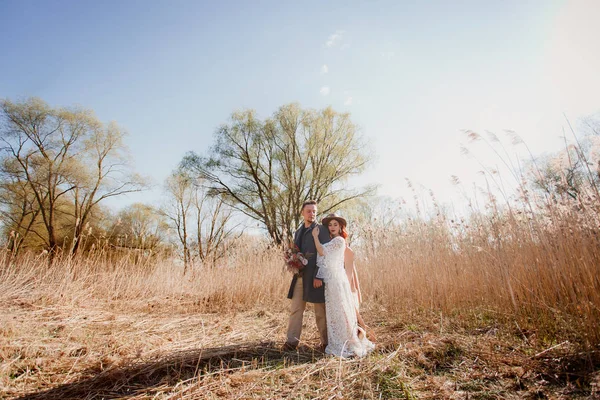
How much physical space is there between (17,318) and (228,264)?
14.9 feet

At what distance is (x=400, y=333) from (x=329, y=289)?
131cm

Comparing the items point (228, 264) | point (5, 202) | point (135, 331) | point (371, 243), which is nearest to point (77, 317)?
point (135, 331)

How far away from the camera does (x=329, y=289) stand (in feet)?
10.9

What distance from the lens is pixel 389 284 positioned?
5.98m

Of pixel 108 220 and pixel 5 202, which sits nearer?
pixel 5 202

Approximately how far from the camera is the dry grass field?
224 cm

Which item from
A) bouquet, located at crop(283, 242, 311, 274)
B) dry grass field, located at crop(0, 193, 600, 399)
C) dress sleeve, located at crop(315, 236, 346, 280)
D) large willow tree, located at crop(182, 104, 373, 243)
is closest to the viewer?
dry grass field, located at crop(0, 193, 600, 399)

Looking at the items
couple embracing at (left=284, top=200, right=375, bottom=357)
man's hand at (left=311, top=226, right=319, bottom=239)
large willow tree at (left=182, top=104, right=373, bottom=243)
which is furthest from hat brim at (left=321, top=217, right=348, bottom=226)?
large willow tree at (left=182, top=104, right=373, bottom=243)

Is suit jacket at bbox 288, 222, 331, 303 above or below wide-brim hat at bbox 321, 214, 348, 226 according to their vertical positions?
below

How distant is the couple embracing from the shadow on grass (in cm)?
34

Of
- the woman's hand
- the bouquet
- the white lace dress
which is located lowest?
the white lace dress

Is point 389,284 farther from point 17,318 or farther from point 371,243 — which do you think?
point 17,318

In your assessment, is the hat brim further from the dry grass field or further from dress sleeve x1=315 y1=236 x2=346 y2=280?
the dry grass field

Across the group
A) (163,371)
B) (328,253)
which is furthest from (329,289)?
(163,371)
